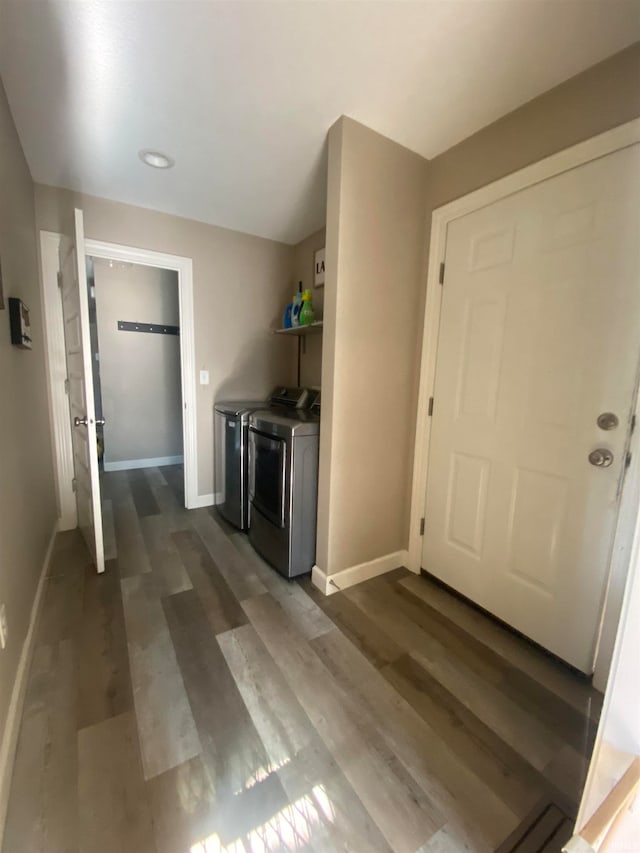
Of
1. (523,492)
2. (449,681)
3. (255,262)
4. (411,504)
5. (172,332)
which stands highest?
(255,262)

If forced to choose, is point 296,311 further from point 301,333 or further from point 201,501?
point 201,501

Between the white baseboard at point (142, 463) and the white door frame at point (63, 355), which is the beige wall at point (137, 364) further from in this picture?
the white door frame at point (63, 355)

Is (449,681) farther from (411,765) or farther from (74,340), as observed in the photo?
(74,340)

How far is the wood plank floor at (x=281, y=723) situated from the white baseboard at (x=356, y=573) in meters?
0.06

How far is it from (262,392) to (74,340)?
151 cm

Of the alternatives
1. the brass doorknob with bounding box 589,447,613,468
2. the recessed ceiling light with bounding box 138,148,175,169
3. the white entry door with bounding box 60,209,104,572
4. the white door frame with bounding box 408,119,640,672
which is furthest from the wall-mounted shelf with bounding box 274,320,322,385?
the brass doorknob with bounding box 589,447,613,468

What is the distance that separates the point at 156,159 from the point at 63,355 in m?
1.43

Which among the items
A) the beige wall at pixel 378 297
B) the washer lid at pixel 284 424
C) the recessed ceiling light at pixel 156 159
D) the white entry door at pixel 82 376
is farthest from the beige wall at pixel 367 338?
the white entry door at pixel 82 376

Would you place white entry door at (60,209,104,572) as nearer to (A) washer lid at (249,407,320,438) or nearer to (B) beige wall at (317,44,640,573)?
(A) washer lid at (249,407,320,438)

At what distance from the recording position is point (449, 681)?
138 cm

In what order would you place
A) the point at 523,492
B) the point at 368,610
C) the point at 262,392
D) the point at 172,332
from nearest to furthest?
the point at 523,492, the point at 368,610, the point at 262,392, the point at 172,332

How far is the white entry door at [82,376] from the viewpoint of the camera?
5.70 feet

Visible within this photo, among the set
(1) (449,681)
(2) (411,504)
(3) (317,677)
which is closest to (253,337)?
(2) (411,504)

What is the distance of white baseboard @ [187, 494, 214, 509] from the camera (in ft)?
9.68
